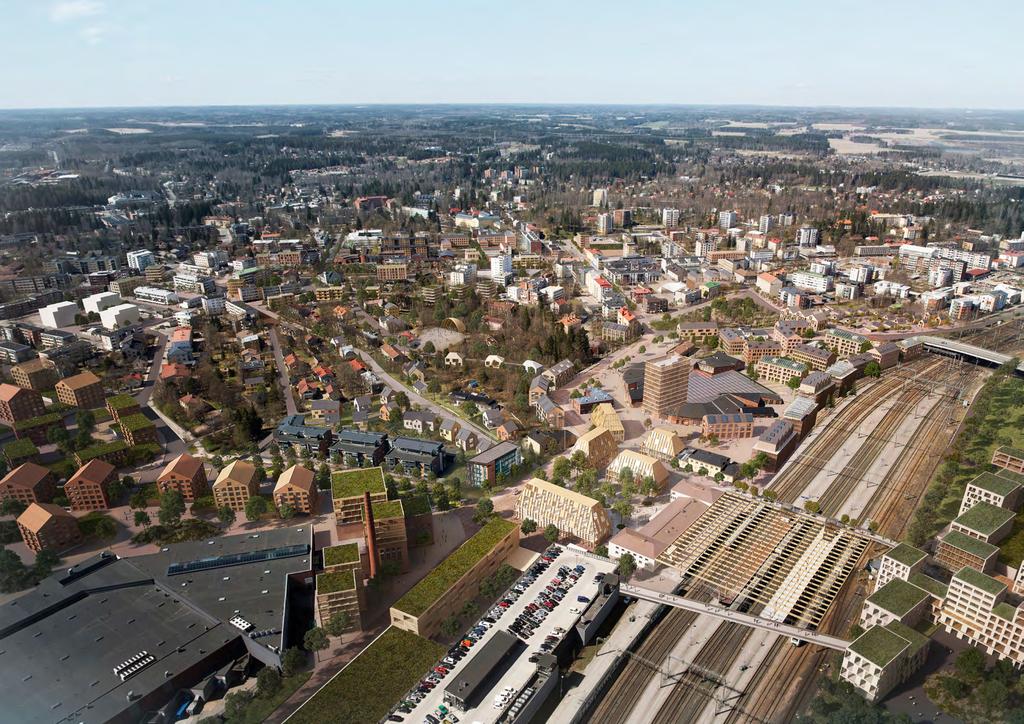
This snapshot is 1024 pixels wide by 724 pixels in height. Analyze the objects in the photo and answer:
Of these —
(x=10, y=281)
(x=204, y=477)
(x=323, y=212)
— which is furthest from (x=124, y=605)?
(x=323, y=212)

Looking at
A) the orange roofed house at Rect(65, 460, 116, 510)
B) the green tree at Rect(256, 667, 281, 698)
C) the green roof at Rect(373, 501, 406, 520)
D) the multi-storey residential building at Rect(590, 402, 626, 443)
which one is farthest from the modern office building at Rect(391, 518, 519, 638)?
the orange roofed house at Rect(65, 460, 116, 510)

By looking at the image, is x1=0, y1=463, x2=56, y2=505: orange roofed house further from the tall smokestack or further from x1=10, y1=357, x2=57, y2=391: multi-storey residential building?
the tall smokestack

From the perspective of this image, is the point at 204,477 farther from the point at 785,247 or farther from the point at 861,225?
the point at 861,225

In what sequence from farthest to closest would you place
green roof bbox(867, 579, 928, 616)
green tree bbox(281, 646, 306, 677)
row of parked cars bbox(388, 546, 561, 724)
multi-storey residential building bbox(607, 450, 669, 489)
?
multi-storey residential building bbox(607, 450, 669, 489) → green roof bbox(867, 579, 928, 616) → green tree bbox(281, 646, 306, 677) → row of parked cars bbox(388, 546, 561, 724)

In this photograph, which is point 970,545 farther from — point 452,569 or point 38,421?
point 38,421

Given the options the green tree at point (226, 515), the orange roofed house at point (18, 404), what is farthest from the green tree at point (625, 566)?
the orange roofed house at point (18, 404)

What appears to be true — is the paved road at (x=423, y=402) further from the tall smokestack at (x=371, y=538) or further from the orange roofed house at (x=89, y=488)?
the orange roofed house at (x=89, y=488)
